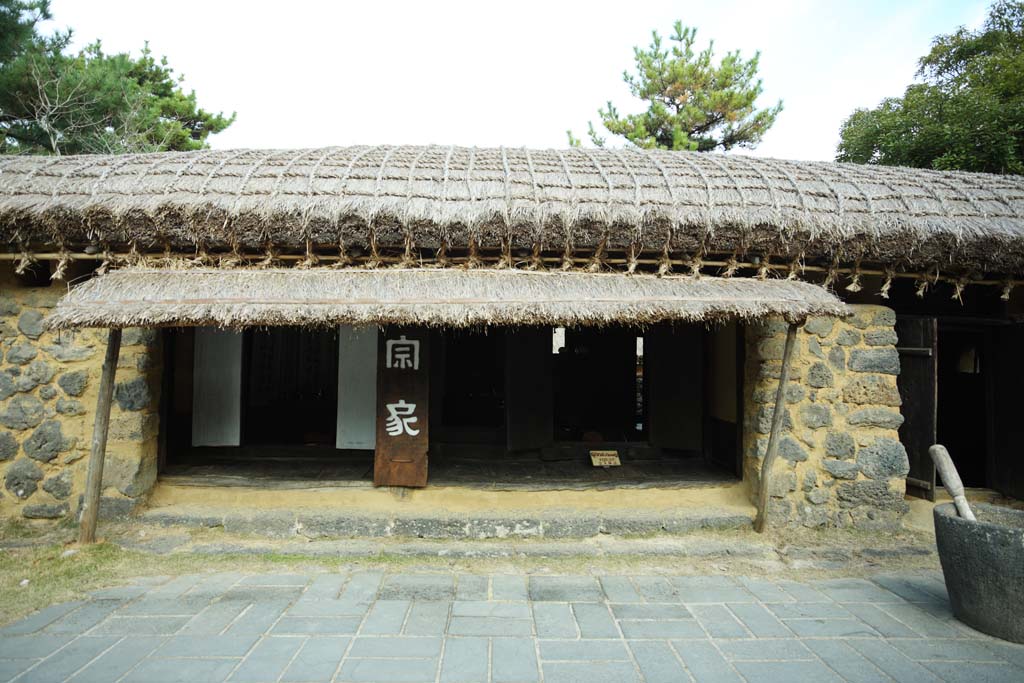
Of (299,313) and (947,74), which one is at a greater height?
(947,74)

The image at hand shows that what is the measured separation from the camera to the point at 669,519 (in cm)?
439

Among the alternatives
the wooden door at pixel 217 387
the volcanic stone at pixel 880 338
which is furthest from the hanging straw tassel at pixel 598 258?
the wooden door at pixel 217 387

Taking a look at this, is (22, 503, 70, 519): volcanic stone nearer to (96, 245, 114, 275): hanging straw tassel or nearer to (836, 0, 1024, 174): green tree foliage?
(96, 245, 114, 275): hanging straw tassel

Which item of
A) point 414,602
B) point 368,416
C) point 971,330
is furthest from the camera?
point 971,330

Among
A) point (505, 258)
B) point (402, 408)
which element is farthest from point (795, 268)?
point (402, 408)

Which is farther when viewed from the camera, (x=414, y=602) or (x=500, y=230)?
(x=500, y=230)

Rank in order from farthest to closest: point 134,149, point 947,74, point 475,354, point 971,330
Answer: point 947,74 < point 134,149 < point 475,354 < point 971,330

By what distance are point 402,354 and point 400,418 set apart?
545 millimetres

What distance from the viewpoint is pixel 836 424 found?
4.48m

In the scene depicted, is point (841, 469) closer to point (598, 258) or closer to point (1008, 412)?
point (1008, 412)

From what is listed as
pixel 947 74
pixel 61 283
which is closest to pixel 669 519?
pixel 61 283

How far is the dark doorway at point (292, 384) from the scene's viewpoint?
6723mm

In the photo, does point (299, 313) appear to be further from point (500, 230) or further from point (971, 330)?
point (971, 330)

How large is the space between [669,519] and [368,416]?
2.87 metres
